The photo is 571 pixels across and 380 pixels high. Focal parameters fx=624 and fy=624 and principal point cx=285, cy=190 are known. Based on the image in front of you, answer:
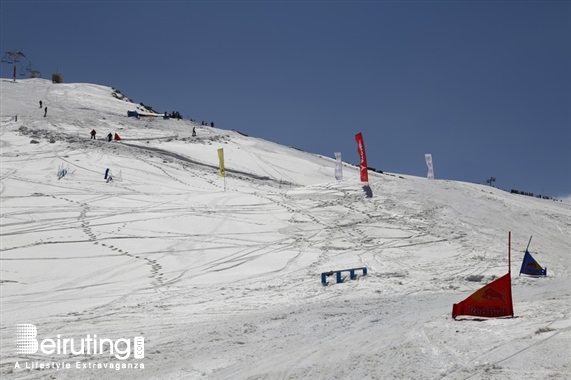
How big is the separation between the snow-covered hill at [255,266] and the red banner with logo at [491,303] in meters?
0.45

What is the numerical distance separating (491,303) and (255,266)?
32.2 ft

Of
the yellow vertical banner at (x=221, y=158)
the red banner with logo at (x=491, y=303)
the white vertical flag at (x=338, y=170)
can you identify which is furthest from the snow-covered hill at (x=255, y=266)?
the white vertical flag at (x=338, y=170)

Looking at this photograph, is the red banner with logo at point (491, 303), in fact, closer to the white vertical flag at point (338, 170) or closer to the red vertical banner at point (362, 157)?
the red vertical banner at point (362, 157)

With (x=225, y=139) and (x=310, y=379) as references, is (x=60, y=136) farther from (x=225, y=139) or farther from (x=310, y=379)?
(x=310, y=379)

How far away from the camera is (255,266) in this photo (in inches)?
778

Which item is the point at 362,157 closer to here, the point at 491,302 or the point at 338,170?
the point at 338,170

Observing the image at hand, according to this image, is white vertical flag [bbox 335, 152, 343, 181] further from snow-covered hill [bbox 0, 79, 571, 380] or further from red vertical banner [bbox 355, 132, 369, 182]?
red vertical banner [bbox 355, 132, 369, 182]

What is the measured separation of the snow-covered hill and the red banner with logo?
0.45 metres

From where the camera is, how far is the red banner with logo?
36.3 feet

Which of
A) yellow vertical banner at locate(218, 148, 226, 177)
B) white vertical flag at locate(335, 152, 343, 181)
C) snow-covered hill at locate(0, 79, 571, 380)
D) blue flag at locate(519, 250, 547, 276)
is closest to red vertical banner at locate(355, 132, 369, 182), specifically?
snow-covered hill at locate(0, 79, 571, 380)

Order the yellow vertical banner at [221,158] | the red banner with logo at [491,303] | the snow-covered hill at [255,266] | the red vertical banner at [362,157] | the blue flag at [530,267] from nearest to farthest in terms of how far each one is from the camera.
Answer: the snow-covered hill at [255,266]
the red banner with logo at [491,303]
the blue flag at [530,267]
the red vertical banner at [362,157]
the yellow vertical banner at [221,158]

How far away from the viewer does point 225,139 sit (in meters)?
49.5

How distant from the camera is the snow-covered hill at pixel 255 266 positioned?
901 centimetres

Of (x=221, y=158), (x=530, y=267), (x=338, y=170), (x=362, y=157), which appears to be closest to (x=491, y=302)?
(x=530, y=267)
